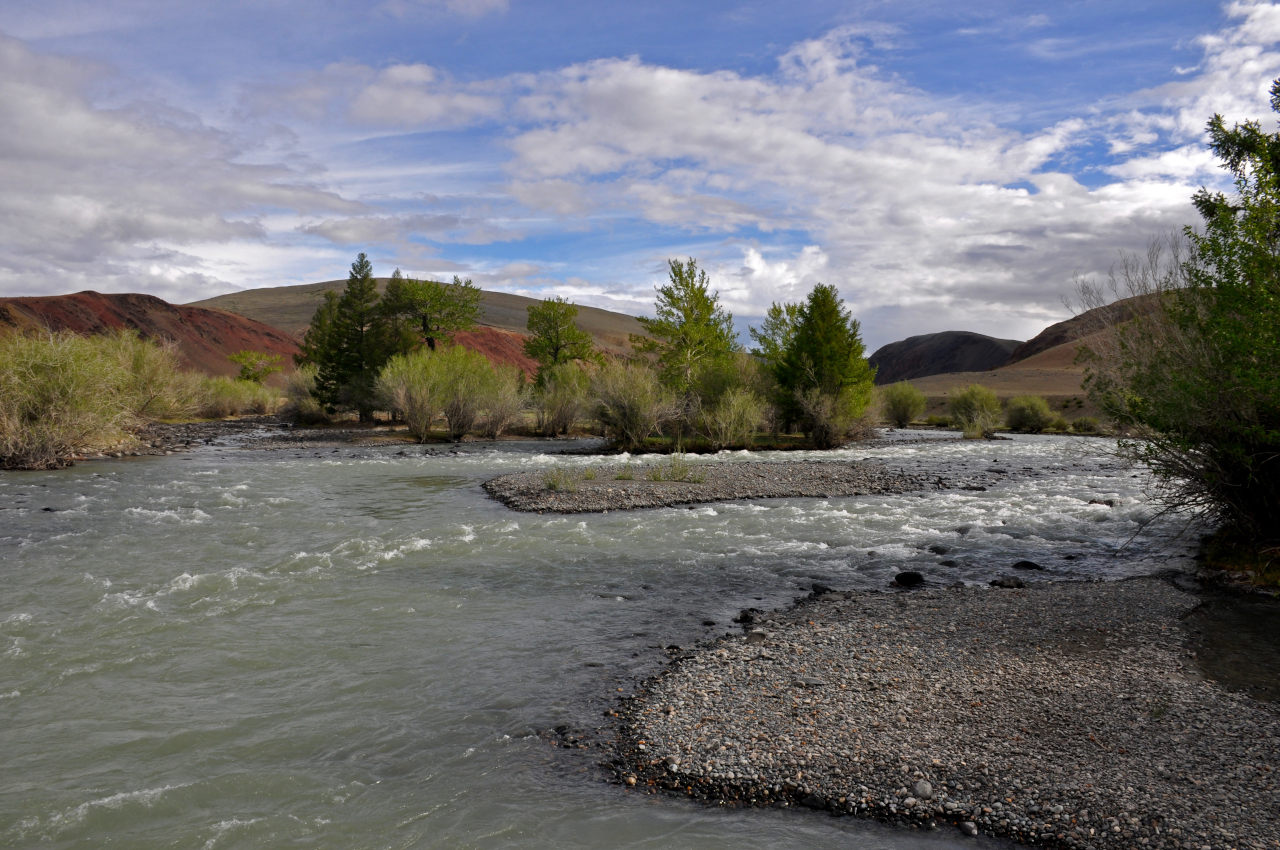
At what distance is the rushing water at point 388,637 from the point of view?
482 cm

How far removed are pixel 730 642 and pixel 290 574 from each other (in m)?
7.05

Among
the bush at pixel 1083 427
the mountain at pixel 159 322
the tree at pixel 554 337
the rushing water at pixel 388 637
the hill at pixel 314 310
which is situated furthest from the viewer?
→ the hill at pixel 314 310

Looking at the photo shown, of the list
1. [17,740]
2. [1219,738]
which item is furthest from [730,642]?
[17,740]

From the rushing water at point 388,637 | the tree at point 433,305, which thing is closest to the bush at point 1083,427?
the rushing water at point 388,637

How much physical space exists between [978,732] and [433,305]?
54.2m

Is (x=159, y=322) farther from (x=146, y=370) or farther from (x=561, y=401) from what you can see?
(x=561, y=401)

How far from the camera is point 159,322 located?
105 m

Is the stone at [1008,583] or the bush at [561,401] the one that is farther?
the bush at [561,401]

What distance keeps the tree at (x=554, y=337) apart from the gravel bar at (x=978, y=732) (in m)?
46.9

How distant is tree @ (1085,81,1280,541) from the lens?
926cm

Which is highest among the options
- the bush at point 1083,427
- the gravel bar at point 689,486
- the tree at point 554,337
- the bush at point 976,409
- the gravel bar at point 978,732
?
the tree at point 554,337

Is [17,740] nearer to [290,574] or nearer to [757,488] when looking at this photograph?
[290,574]

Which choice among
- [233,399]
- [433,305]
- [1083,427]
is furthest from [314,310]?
[1083,427]

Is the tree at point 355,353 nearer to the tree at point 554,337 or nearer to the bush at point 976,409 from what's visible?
the tree at point 554,337
